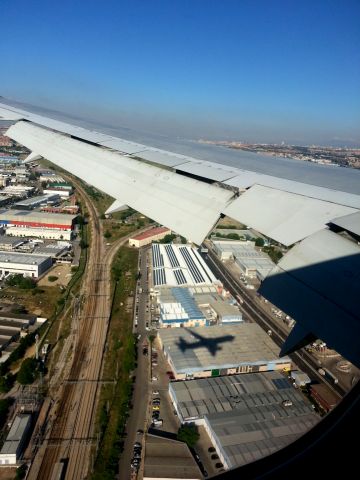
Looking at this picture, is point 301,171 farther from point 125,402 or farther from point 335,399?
point 335,399

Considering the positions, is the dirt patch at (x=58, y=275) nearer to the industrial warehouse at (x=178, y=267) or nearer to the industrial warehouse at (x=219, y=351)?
the industrial warehouse at (x=178, y=267)

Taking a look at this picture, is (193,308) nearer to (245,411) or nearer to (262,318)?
(262,318)

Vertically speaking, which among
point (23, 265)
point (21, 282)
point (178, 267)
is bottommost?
point (21, 282)

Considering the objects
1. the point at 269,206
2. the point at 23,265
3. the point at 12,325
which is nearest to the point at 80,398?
the point at 12,325

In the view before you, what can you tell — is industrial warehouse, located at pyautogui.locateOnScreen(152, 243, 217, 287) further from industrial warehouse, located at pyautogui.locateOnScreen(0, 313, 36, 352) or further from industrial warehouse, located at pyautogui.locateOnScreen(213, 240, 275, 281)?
industrial warehouse, located at pyautogui.locateOnScreen(0, 313, 36, 352)

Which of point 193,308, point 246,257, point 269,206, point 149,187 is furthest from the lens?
point 246,257

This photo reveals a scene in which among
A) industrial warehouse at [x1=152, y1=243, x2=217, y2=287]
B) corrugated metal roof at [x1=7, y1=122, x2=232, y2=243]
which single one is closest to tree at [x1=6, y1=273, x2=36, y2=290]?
industrial warehouse at [x1=152, y1=243, x2=217, y2=287]


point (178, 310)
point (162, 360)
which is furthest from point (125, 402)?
point (178, 310)
